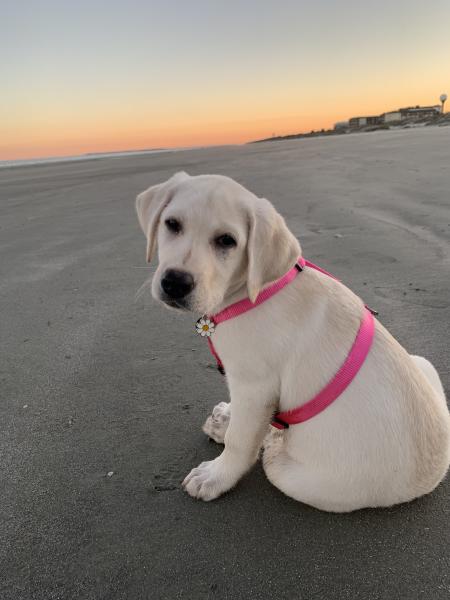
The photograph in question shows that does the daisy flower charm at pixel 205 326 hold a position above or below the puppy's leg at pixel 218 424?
above

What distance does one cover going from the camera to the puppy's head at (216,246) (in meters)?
2.09

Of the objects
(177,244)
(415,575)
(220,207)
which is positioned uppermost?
(220,207)

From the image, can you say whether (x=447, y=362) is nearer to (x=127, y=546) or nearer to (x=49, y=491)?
(x=127, y=546)

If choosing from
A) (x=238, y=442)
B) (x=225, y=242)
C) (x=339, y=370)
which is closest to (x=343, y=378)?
(x=339, y=370)

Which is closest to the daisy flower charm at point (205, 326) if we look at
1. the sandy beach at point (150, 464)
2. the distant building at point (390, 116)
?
the sandy beach at point (150, 464)

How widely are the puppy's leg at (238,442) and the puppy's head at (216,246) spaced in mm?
442

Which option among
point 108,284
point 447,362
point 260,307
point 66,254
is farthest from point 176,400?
point 66,254

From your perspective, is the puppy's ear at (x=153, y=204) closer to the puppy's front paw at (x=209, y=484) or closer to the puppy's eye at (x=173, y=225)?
the puppy's eye at (x=173, y=225)

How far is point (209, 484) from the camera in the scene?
7.59ft

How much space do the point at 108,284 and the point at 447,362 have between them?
338 centimetres

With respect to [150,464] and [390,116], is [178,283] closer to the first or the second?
[150,464]

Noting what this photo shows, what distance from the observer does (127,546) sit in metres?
2.07

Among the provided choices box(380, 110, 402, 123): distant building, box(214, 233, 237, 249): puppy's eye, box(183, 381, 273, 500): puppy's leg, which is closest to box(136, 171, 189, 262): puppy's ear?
box(214, 233, 237, 249): puppy's eye

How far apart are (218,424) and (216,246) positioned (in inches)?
42.8
